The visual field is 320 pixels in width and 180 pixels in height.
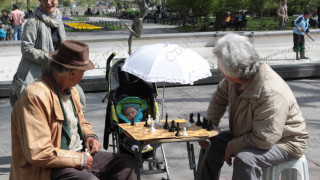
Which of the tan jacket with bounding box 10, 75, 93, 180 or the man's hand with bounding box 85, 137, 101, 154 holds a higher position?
the tan jacket with bounding box 10, 75, 93, 180

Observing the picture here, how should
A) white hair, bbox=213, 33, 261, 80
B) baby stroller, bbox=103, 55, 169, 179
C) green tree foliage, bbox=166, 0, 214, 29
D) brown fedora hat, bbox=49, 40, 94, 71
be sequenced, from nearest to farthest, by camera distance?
brown fedora hat, bbox=49, 40, 94, 71 < white hair, bbox=213, 33, 261, 80 < baby stroller, bbox=103, 55, 169, 179 < green tree foliage, bbox=166, 0, 214, 29

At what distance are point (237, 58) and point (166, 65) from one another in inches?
52.8

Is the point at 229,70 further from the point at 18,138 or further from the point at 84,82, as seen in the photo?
the point at 84,82

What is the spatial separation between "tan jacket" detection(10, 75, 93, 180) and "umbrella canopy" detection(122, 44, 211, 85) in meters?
1.57

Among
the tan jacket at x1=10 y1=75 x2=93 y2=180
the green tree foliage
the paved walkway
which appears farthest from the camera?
the green tree foliage

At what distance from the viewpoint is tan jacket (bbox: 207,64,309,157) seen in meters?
3.72

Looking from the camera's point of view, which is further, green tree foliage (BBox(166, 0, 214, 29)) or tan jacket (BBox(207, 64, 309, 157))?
green tree foliage (BBox(166, 0, 214, 29))

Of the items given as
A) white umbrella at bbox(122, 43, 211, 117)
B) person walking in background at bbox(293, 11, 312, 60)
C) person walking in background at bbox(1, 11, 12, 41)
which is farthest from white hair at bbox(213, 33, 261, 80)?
person walking in background at bbox(1, 11, 12, 41)

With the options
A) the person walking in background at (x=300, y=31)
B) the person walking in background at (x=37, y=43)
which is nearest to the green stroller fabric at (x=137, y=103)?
the person walking in background at (x=37, y=43)

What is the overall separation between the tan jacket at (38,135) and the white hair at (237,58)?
4.11ft

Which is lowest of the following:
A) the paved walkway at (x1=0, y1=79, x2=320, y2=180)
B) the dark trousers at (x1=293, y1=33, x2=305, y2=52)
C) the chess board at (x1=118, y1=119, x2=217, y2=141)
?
the paved walkway at (x1=0, y1=79, x2=320, y2=180)

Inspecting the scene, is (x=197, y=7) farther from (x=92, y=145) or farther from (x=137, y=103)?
(x=92, y=145)

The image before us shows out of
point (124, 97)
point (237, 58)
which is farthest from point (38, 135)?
point (124, 97)

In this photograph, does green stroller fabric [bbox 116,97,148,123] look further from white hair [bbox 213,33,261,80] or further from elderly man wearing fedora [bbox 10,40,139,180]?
white hair [bbox 213,33,261,80]
